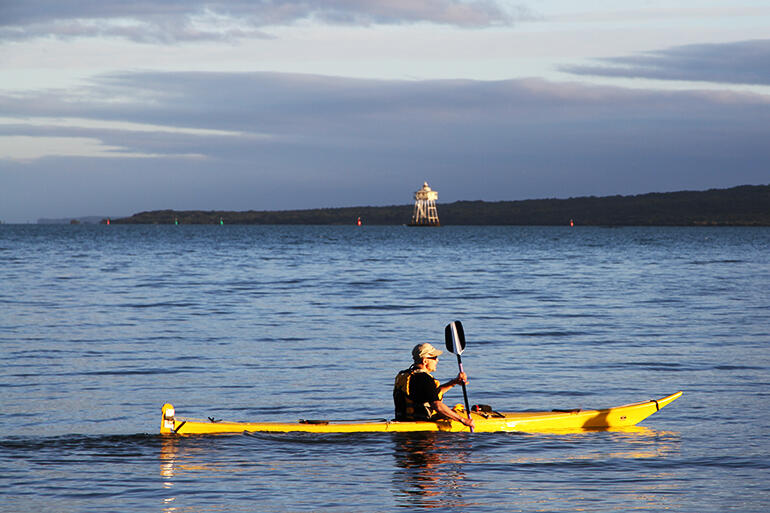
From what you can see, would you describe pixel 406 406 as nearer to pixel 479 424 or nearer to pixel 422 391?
pixel 422 391

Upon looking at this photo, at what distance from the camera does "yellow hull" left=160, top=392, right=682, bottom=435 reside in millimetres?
12594

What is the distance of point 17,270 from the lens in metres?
53.8

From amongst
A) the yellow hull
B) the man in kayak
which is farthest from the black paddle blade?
the man in kayak

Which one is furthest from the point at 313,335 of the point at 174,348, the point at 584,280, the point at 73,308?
the point at 584,280

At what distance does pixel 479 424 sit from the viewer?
13.0 metres

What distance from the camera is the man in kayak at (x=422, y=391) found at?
12250mm

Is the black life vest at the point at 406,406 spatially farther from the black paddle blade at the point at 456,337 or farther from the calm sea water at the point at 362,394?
the black paddle blade at the point at 456,337

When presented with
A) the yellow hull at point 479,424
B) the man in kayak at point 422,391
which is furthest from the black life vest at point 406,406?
the yellow hull at point 479,424

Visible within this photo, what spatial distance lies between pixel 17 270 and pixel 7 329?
30069 mm

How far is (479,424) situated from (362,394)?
380cm

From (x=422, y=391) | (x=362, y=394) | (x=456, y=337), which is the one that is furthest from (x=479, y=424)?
(x=362, y=394)

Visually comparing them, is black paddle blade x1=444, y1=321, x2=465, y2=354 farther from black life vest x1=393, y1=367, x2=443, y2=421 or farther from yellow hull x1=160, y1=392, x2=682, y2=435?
black life vest x1=393, y1=367, x2=443, y2=421

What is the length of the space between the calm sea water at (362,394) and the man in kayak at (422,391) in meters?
0.35

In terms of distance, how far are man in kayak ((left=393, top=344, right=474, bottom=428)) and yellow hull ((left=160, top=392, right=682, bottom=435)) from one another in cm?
14
